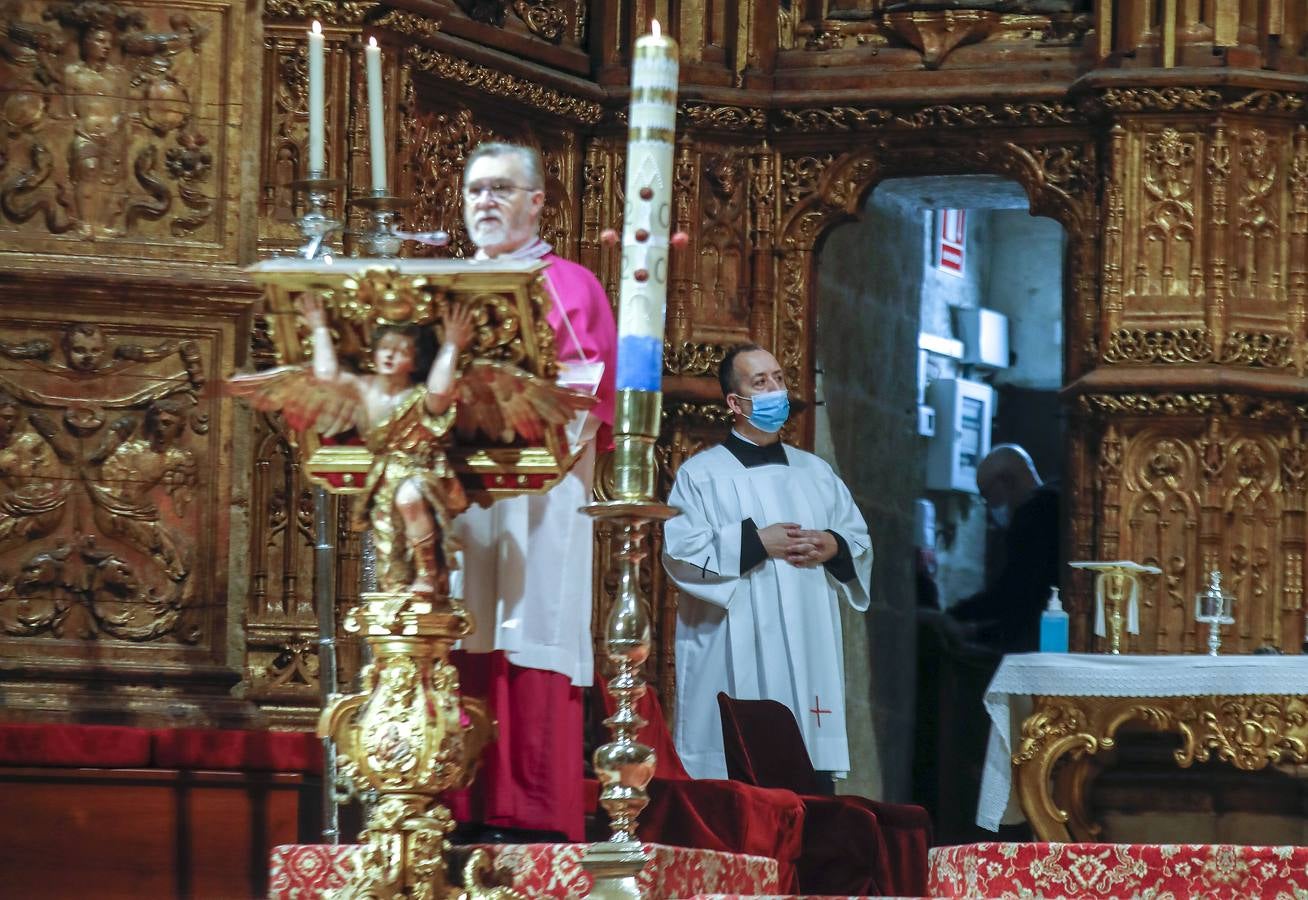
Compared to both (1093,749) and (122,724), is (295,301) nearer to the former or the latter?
(122,724)

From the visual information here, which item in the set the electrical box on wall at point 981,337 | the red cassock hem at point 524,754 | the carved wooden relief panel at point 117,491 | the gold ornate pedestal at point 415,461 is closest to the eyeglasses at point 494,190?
the gold ornate pedestal at point 415,461

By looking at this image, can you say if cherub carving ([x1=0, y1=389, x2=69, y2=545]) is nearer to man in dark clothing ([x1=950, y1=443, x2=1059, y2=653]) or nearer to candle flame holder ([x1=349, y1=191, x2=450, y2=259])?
candle flame holder ([x1=349, y1=191, x2=450, y2=259])

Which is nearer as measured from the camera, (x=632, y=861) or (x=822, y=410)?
(x=632, y=861)

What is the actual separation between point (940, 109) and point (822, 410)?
131 cm

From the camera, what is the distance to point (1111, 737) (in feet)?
26.0

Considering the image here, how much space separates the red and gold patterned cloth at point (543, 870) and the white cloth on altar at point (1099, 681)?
3335 millimetres

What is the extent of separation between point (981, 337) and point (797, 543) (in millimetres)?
4167

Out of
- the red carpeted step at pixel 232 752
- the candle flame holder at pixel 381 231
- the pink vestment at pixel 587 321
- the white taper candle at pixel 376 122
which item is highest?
the white taper candle at pixel 376 122

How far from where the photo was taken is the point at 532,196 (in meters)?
5.14

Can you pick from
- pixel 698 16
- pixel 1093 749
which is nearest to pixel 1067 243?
pixel 698 16

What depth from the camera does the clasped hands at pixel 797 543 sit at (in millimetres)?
8367

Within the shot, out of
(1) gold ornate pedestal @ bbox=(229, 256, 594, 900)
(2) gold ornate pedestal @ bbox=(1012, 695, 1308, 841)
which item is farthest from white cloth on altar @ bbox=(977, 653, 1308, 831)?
(1) gold ornate pedestal @ bbox=(229, 256, 594, 900)

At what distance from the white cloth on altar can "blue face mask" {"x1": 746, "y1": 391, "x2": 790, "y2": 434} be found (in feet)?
3.71

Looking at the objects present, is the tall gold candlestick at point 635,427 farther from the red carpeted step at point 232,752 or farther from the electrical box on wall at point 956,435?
the electrical box on wall at point 956,435
